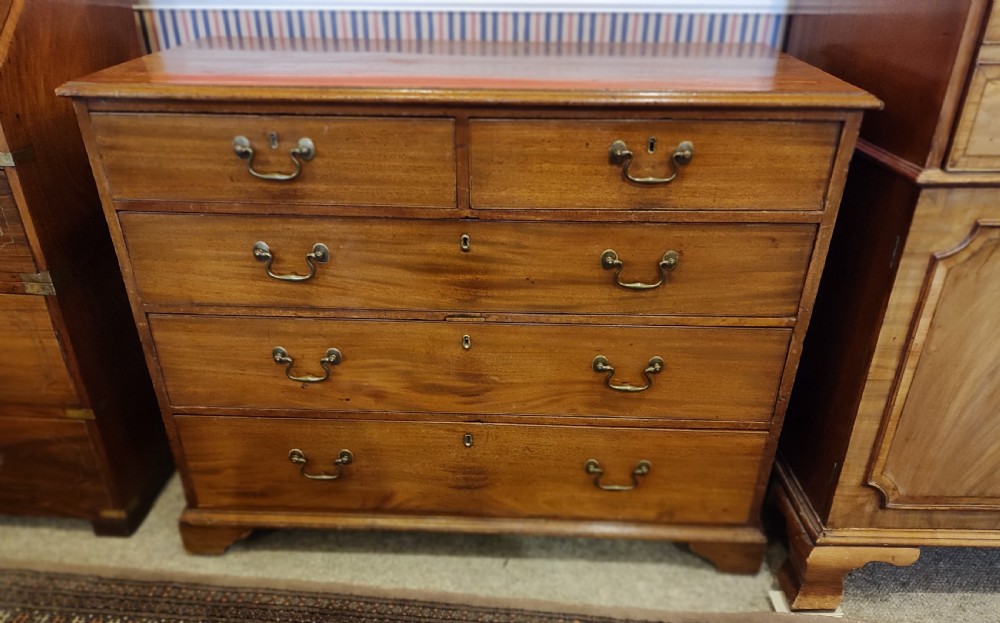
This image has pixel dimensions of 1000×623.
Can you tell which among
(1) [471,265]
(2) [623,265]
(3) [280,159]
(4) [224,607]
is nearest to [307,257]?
(3) [280,159]

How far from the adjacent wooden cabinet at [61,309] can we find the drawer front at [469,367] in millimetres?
229

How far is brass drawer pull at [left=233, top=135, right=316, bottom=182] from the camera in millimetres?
995

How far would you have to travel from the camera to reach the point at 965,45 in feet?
2.88

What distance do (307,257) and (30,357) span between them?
2.02ft

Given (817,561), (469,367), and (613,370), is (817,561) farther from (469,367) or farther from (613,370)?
(469,367)

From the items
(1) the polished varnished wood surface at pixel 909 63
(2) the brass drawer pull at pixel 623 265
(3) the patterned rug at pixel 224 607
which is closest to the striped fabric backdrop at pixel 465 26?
(1) the polished varnished wood surface at pixel 909 63

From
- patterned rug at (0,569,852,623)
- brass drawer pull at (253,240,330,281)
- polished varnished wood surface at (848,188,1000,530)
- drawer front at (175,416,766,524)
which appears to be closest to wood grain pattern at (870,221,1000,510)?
polished varnished wood surface at (848,188,1000,530)

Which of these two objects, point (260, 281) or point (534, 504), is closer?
point (260, 281)

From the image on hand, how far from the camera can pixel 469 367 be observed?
1182mm

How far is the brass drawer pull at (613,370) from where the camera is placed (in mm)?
1156

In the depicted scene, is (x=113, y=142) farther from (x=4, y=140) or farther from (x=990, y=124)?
(x=990, y=124)

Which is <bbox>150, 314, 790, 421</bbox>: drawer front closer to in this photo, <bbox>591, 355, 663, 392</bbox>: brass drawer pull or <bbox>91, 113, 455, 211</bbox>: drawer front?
<bbox>591, 355, 663, 392</bbox>: brass drawer pull

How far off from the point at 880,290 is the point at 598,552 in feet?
2.53

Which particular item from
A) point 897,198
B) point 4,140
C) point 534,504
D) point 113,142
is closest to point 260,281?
point 113,142
